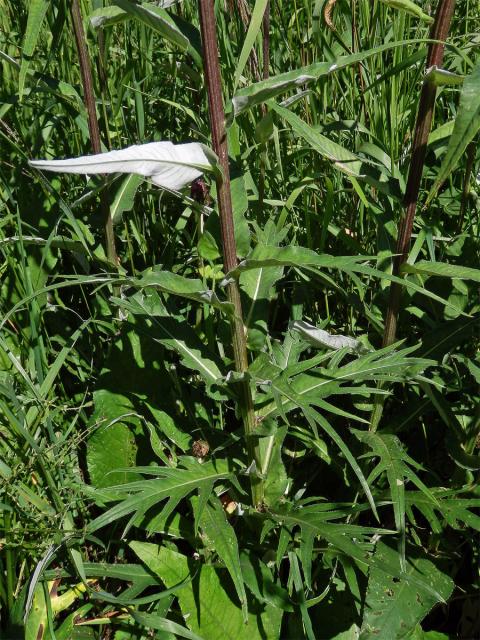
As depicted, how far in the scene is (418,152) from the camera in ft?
4.55

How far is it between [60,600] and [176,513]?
316mm

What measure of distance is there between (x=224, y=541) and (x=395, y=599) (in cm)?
38

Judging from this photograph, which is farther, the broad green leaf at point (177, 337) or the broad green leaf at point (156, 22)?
the broad green leaf at point (177, 337)

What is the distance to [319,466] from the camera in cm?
181

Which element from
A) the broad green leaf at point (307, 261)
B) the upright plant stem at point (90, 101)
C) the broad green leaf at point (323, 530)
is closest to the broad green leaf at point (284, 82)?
the broad green leaf at point (307, 261)

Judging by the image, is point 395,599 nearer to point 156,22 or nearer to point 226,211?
point 226,211

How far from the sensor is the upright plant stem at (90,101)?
1.69 meters

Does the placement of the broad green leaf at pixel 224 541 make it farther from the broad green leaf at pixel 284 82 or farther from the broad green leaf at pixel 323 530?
the broad green leaf at pixel 284 82

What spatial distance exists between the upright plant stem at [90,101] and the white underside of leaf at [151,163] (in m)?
0.61

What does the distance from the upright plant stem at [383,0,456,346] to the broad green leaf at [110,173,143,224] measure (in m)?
0.72

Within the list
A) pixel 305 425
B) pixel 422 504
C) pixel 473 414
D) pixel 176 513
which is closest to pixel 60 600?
pixel 176 513

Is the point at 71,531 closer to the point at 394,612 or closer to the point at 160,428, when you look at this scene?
the point at 160,428

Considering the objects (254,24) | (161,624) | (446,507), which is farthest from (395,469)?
(254,24)

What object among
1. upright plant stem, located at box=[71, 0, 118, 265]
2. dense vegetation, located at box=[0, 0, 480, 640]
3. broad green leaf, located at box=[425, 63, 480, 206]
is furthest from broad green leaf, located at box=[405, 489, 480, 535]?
upright plant stem, located at box=[71, 0, 118, 265]
